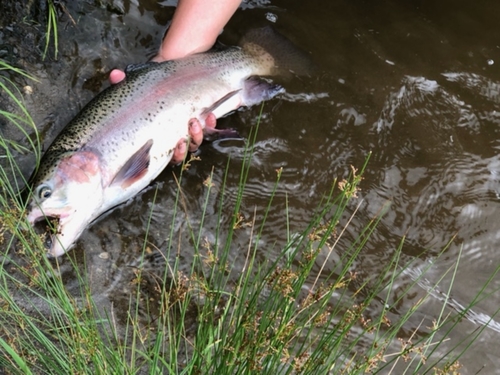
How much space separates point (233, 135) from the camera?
382 cm

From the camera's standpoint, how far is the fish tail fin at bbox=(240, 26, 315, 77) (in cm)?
413

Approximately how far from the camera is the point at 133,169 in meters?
3.30

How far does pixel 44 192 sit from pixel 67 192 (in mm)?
114

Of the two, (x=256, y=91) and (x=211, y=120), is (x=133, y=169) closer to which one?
(x=211, y=120)

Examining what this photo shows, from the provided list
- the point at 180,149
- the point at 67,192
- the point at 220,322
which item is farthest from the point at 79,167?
the point at 220,322

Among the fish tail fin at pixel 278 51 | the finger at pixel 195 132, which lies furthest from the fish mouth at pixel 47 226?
the fish tail fin at pixel 278 51

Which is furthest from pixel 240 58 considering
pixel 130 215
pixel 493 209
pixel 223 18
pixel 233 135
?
pixel 493 209

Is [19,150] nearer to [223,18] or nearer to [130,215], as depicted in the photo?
[130,215]

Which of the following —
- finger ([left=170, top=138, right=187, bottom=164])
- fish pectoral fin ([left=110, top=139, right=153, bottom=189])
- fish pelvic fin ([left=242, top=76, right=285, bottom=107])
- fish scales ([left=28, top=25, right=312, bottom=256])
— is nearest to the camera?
fish scales ([left=28, top=25, right=312, bottom=256])

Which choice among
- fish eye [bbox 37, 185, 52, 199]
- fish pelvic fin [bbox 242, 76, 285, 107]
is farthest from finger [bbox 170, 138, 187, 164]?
fish eye [bbox 37, 185, 52, 199]

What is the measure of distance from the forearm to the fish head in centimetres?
100

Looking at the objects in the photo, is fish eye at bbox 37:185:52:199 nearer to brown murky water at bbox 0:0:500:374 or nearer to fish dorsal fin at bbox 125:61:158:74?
brown murky water at bbox 0:0:500:374

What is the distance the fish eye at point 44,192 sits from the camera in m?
3.12

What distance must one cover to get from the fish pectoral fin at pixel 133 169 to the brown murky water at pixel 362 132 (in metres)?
0.19
